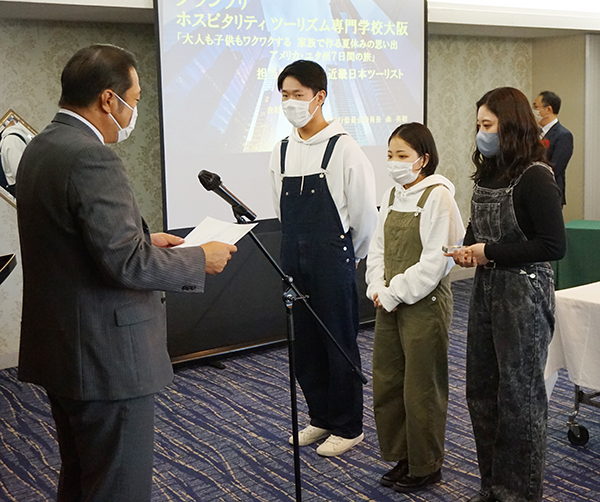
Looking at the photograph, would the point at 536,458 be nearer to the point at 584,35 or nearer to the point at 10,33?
the point at 10,33

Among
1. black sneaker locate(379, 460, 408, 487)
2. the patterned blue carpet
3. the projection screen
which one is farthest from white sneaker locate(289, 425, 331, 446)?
the projection screen

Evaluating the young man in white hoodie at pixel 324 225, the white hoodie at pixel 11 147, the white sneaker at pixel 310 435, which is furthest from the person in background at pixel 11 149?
the white sneaker at pixel 310 435

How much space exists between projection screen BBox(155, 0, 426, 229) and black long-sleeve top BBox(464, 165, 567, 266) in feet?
8.27

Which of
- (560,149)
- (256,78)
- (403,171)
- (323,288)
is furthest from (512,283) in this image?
(560,149)

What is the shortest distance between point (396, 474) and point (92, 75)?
1858 millimetres

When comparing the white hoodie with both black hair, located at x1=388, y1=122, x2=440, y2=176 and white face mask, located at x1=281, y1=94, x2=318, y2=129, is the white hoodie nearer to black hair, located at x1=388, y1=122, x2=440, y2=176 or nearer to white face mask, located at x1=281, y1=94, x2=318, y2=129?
white face mask, located at x1=281, y1=94, x2=318, y2=129

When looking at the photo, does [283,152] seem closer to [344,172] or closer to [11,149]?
[344,172]

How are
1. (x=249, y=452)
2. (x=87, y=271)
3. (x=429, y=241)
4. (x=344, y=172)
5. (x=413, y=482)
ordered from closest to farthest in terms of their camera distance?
(x=87, y=271), (x=429, y=241), (x=413, y=482), (x=344, y=172), (x=249, y=452)

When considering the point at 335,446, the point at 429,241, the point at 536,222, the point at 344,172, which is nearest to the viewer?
the point at 536,222

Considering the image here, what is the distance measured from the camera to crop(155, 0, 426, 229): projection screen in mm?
4246

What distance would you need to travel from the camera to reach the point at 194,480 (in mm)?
2885

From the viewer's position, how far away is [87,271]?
5.46 feet

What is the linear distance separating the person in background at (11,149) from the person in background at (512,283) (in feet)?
10.1

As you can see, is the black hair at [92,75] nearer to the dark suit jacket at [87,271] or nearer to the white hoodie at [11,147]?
the dark suit jacket at [87,271]
